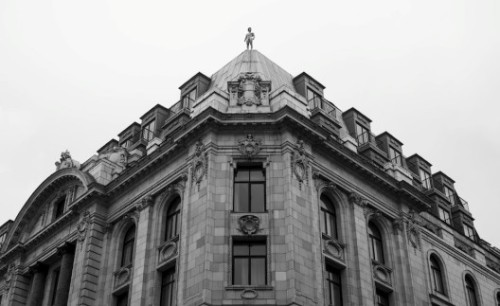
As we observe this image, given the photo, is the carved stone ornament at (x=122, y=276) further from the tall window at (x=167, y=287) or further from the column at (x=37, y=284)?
the column at (x=37, y=284)

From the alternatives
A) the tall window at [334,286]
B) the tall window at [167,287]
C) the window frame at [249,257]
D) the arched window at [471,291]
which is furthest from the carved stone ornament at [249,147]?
the arched window at [471,291]

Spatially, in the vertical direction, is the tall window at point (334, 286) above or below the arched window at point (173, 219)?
below

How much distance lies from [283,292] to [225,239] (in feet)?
13.1

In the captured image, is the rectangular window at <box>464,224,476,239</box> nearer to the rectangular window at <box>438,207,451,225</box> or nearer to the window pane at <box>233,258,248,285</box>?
the rectangular window at <box>438,207,451,225</box>

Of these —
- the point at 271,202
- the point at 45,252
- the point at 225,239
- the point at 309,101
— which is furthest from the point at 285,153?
the point at 45,252

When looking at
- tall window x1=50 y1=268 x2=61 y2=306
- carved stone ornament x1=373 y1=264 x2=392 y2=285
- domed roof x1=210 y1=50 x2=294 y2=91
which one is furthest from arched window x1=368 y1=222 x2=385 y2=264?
tall window x1=50 y1=268 x2=61 y2=306

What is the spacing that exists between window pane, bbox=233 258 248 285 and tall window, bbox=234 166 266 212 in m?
2.88

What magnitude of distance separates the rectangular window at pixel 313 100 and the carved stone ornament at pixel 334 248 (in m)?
10.8

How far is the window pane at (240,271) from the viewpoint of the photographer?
33.8m

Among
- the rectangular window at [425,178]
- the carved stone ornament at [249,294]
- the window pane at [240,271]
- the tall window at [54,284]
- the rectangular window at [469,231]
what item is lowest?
the carved stone ornament at [249,294]

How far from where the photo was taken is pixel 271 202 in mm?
35844

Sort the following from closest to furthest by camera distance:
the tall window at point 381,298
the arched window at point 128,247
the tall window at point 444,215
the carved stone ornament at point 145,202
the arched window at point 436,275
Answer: the tall window at point 381,298 → the carved stone ornament at point 145,202 → the arched window at point 128,247 → the arched window at point 436,275 → the tall window at point 444,215

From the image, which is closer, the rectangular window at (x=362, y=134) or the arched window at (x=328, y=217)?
the arched window at (x=328, y=217)

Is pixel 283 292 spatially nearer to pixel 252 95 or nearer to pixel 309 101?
pixel 252 95
